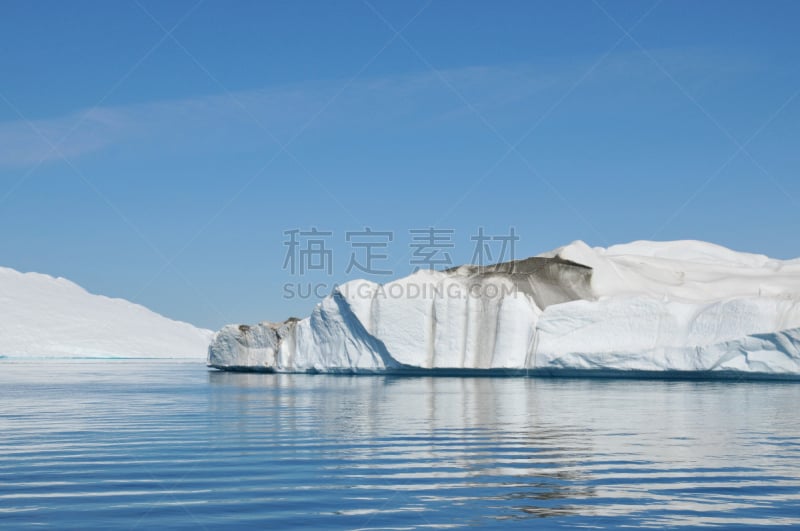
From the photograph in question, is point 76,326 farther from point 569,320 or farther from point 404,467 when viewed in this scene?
point 404,467

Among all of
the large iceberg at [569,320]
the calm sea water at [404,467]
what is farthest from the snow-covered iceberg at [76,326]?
the calm sea water at [404,467]

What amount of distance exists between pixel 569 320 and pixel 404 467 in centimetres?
2011

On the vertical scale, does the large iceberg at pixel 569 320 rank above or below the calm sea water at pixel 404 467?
above

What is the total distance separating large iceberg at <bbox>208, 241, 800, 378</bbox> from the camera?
24494 mm

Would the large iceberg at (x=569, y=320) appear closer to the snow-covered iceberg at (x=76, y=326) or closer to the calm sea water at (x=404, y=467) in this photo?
the calm sea water at (x=404, y=467)

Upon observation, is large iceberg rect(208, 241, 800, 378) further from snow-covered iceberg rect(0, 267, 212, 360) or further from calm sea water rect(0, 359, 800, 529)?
snow-covered iceberg rect(0, 267, 212, 360)

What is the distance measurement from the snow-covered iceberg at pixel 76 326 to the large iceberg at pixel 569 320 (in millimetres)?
70526

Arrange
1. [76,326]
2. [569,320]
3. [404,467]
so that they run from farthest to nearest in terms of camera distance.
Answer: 1. [76,326]
2. [569,320]
3. [404,467]

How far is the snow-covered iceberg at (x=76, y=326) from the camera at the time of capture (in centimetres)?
9631

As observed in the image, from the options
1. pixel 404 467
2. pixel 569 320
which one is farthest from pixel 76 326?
pixel 404 467

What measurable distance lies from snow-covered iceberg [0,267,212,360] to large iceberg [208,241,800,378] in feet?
231

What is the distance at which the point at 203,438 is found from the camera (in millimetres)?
10945

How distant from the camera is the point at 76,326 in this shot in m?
102

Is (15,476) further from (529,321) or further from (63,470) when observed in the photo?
(529,321)
